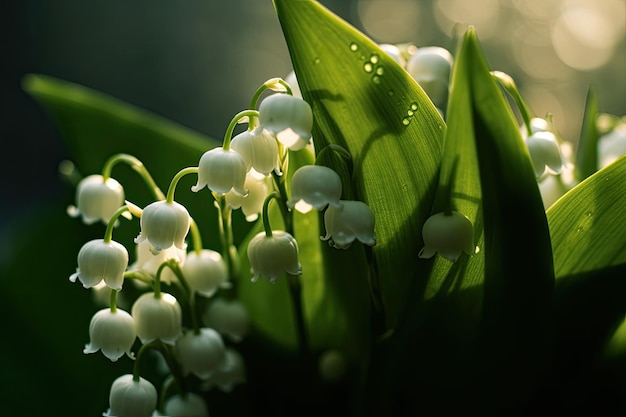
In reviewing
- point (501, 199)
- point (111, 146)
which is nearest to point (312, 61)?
point (501, 199)

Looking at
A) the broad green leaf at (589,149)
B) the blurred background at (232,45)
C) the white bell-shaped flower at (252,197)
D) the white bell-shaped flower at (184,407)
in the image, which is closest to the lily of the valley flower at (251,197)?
the white bell-shaped flower at (252,197)

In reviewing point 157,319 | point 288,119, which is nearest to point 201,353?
point 157,319

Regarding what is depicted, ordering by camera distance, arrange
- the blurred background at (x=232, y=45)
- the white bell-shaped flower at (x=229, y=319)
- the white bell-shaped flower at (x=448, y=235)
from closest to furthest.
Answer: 1. the white bell-shaped flower at (x=448, y=235)
2. the white bell-shaped flower at (x=229, y=319)
3. the blurred background at (x=232, y=45)

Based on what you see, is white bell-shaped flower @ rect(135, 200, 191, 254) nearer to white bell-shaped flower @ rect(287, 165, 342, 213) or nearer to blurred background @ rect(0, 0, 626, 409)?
white bell-shaped flower @ rect(287, 165, 342, 213)

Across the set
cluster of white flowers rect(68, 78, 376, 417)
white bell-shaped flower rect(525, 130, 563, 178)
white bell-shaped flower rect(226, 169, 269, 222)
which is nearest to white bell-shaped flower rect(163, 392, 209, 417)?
cluster of white flowers rect(68, 78, 376, 417)

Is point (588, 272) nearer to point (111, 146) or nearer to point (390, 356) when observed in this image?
point (390, 356)

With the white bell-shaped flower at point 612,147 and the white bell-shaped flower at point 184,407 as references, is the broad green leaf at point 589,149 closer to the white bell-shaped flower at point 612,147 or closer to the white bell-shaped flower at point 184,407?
the white bell-shaped flower at point 612,147

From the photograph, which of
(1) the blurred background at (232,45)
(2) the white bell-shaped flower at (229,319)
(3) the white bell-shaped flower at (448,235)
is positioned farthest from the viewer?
(1) the blurred background at (232,45)
